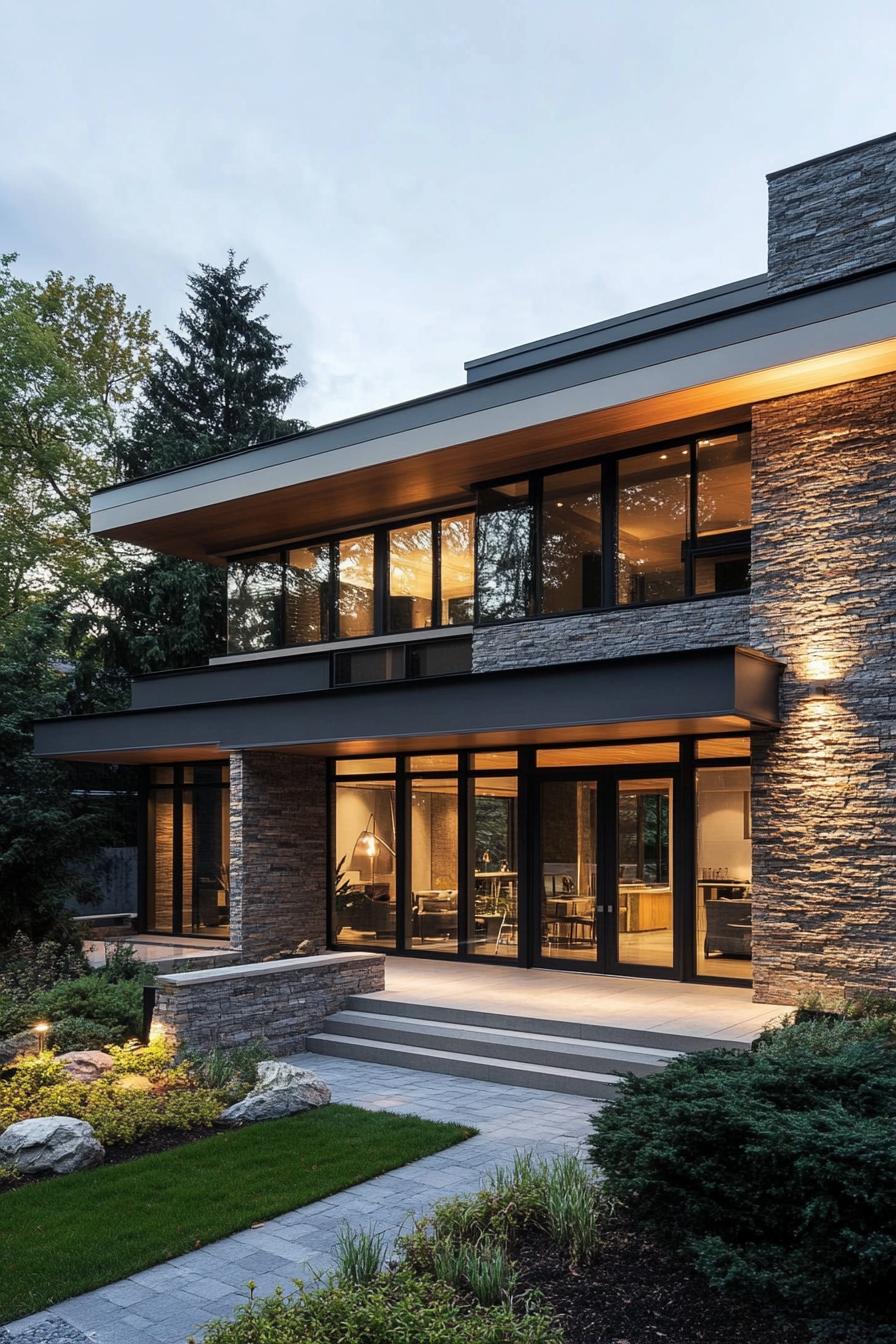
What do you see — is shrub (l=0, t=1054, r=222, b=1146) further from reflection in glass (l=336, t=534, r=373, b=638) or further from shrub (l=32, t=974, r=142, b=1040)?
reflection in glass (l=336, t=534, r=373, b=638)

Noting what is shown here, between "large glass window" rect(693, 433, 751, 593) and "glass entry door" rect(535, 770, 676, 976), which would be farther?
"glass entry door" rect(535, 770, 676, 976)

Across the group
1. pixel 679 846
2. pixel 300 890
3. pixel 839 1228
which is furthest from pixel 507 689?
pixel 839 1228

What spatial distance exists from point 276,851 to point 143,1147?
7.21 meters

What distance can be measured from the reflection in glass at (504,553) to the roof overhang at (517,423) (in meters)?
0.34

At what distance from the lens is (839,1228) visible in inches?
162

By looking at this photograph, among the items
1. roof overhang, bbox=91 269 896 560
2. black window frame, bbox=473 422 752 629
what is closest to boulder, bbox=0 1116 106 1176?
black window frame, bbox=473 422 752 629

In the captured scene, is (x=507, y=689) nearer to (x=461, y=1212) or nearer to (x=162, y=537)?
(x=461, y=1212)

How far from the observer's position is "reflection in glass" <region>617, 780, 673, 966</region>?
11797 mm

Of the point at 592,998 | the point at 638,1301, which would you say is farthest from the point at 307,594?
the point at 638,1301

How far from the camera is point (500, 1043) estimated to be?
31.0ft

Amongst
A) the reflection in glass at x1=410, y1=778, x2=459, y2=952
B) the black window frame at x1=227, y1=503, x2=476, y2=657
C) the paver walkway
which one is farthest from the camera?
the black window frame at x1=227, y1=503, x2=476, y2=657

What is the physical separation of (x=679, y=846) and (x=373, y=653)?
5.11m

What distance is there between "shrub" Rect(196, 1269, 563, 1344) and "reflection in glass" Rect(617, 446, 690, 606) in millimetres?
8537

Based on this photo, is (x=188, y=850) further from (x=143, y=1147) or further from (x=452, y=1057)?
(x=143, y=1147)
